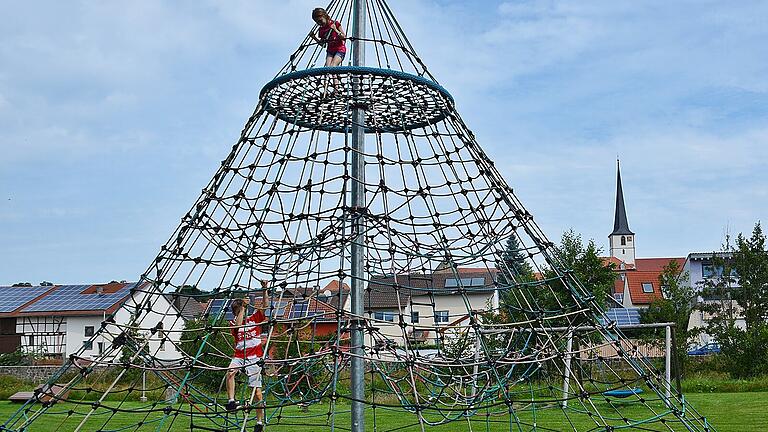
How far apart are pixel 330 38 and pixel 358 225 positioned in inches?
54.6

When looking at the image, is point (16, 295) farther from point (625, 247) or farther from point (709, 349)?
point (625, 247)

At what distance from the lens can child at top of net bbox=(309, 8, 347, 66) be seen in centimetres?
537

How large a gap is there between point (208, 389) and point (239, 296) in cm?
598

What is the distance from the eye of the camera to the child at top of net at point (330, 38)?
5371 mm

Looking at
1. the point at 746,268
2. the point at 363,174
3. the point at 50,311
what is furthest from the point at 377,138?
the point at 50,311

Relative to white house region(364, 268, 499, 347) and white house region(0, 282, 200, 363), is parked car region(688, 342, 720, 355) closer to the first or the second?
white house region(364, 268, 499, 347)

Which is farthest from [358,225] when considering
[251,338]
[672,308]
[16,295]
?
[16,295]

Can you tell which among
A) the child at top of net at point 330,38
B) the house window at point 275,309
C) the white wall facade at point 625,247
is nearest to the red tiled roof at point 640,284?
the white wall facade at point 625,247

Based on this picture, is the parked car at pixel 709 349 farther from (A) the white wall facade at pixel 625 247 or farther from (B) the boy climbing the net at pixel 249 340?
(A) the white wall facade at pixel 625 247

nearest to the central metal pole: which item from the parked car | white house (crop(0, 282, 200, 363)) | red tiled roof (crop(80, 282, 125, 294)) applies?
the parked car

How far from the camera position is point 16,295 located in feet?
103

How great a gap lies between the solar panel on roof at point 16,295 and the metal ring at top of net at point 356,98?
27299mm

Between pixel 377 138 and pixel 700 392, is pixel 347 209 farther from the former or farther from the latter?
pixel 700 392

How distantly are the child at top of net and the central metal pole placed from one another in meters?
0.09
